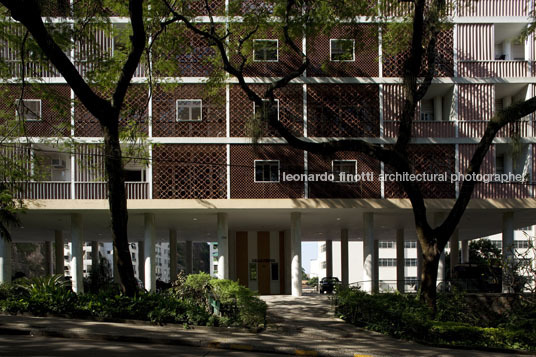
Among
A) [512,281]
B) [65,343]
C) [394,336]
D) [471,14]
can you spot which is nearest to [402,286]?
[512,281]

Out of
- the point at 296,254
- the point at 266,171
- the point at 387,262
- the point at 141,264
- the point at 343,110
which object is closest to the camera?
the point at 266,171

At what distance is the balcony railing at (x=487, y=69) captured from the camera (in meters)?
26.5

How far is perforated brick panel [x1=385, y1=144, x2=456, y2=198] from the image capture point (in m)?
25.8

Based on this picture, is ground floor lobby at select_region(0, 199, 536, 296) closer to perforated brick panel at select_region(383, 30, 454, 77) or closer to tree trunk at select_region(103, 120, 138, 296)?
perforated brick panel at select_region(383, 30, 454, 77)

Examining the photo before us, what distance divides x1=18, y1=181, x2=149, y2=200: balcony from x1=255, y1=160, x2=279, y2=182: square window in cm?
533

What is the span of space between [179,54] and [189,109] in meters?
3.95

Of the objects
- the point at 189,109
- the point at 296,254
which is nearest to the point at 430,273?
the point at 296,254

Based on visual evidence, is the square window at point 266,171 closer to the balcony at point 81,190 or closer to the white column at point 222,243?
the white column at point 222,243

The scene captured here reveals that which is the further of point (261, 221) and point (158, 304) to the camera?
point (261, 221)

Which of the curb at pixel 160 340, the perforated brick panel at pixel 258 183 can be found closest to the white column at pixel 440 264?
the perforated brick panel at pixel 258 183

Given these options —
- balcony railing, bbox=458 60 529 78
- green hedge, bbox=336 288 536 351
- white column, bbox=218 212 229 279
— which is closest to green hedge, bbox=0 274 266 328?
green hedge, bbox=336 288 536 351

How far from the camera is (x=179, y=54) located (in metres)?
22.5

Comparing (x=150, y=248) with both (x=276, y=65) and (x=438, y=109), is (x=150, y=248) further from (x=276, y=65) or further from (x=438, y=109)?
(x=438, y=109)

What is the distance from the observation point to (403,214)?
1142 inches
